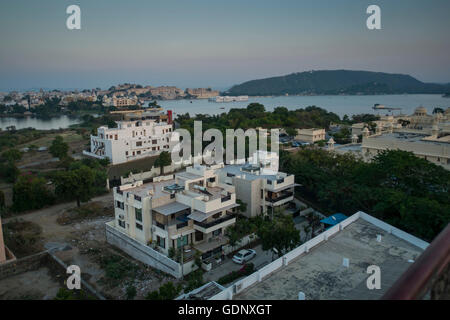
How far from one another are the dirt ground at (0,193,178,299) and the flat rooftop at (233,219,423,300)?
4245 millimetres

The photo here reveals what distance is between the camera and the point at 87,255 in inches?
452

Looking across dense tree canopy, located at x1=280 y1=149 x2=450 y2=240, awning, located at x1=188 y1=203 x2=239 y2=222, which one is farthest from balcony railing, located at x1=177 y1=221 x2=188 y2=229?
dense tree canopy, located at x1=280 y1=149 x2=450 y2=240

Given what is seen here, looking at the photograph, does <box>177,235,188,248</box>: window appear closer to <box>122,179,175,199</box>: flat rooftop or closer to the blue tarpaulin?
<box>122,179,175,199</box>: flat rooftop

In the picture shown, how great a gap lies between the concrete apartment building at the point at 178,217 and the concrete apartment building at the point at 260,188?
1290mm

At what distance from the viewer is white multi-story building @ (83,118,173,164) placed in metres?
25.0

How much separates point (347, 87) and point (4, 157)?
472 ft

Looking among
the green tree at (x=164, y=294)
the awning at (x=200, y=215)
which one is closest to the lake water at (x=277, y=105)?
the awning at (x=200, y=215)

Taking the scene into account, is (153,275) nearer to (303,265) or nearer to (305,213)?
(303,265)

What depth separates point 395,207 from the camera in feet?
35.2

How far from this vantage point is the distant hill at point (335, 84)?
137750 mm

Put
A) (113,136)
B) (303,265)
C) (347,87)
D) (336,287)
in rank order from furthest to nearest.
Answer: (347,87) < (113,136) < (303,265) < (336,287)

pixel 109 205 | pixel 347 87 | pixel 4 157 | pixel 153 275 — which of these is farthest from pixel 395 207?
pixel 347 87

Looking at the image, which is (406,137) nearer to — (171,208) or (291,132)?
(291,132)

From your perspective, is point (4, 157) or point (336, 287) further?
point (4, 157)
